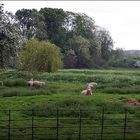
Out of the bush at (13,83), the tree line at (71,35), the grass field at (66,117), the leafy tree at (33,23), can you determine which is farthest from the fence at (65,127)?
the leafy tree at (33,23)

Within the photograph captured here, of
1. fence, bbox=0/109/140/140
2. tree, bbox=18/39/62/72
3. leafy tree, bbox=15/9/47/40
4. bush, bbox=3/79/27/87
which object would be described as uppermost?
leafy tree, bbox=15/9/47/40

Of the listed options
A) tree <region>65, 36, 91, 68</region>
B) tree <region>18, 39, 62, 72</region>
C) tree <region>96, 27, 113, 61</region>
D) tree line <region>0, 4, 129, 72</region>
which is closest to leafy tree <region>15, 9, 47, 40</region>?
Answer: tree line <region>0, 4, 129, 72</region>

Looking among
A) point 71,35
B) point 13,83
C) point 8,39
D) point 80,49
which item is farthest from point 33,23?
point 8,39

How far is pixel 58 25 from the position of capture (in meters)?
111

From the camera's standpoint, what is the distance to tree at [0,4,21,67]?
26206 millimetres

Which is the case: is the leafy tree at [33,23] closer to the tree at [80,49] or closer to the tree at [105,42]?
the tree at [80,49]

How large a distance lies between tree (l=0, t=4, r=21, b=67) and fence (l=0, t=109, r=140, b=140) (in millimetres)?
3704

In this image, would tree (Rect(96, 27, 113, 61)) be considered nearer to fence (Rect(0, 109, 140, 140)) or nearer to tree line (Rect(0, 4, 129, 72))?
tree line (Rect(0, 4, 129, 72))

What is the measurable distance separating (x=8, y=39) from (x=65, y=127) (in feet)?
19.6

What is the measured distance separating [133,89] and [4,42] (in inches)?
1065

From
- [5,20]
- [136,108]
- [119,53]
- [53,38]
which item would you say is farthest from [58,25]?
[5,20]

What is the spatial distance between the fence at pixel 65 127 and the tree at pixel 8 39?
3.70 metres

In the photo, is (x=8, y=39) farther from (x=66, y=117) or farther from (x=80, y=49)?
(x=80, y=49)

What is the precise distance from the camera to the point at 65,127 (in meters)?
26.1
